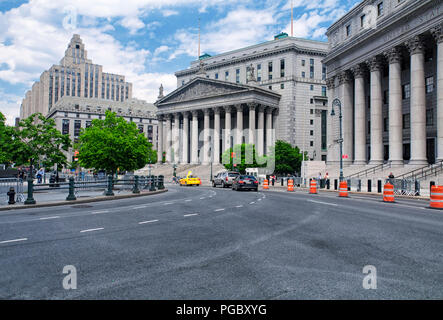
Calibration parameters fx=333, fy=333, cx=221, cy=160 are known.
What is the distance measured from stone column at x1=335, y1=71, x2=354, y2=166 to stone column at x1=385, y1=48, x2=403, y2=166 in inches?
346

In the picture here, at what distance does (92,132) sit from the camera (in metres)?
33.7

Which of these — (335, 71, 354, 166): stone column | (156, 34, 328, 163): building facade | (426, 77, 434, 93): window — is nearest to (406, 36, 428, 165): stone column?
(426, 77, 434, 93): window

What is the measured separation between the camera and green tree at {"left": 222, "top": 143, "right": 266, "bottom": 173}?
211 ft

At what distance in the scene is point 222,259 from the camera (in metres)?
6.09

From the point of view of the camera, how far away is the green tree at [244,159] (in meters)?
64.4

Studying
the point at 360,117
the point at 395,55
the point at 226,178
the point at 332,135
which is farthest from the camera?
the point at 332,135

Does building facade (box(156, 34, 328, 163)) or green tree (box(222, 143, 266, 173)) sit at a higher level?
building facade (box(156, 34, 328, 163))

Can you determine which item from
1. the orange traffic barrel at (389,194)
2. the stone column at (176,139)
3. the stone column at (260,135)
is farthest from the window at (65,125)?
the orange traffic barrel at (389,194)

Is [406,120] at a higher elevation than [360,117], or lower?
lower

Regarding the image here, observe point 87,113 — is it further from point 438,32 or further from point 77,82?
point 438,32

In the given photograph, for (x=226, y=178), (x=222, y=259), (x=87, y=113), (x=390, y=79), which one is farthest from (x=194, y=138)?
(x=222, y=259)

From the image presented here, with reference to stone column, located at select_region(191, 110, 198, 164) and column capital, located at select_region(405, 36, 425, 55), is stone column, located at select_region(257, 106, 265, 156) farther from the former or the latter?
column capital, located at select_region(405, 36, 425, 55)

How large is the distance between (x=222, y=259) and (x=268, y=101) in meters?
76.4

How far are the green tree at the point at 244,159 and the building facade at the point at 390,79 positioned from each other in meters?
19.3
